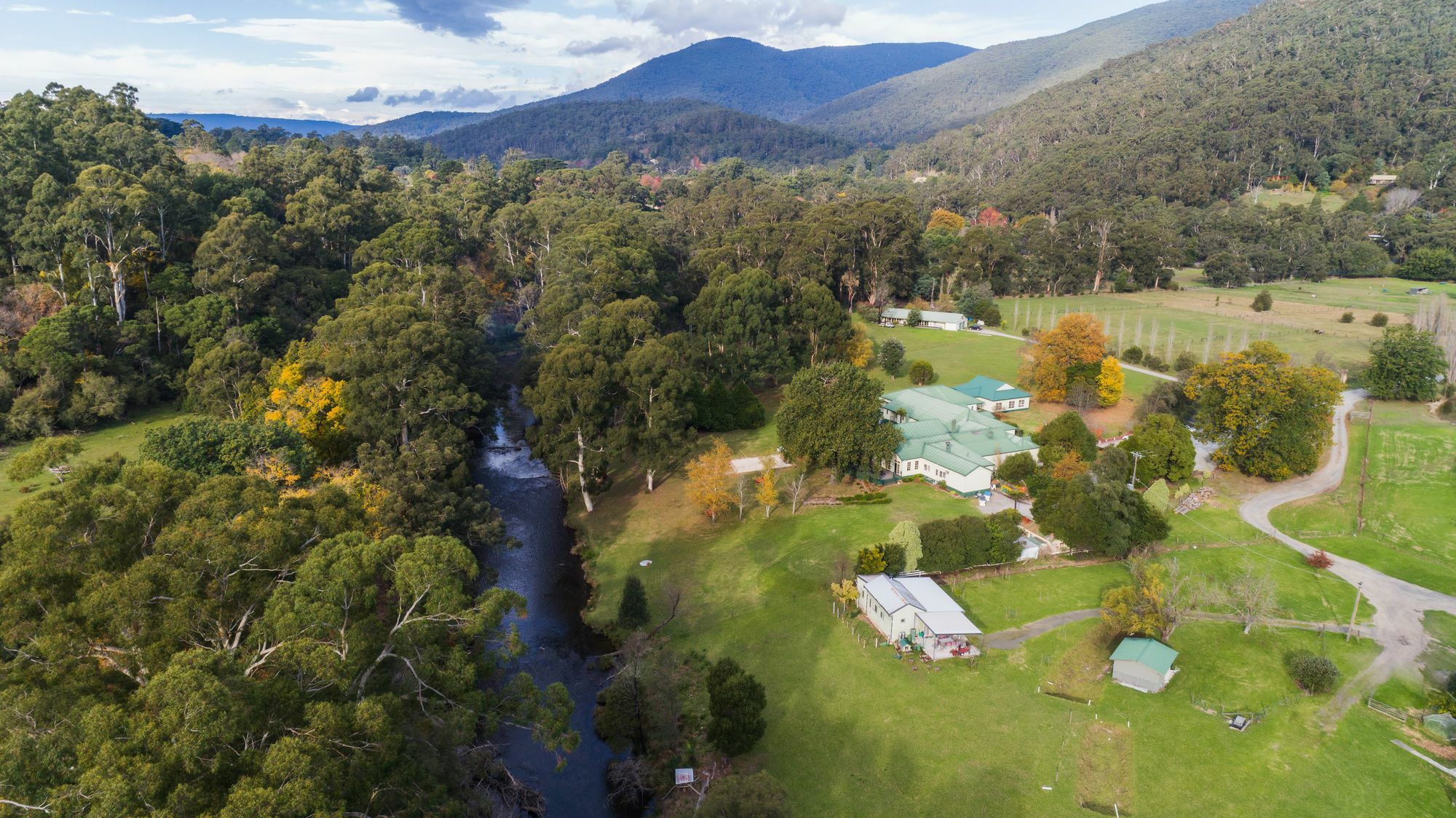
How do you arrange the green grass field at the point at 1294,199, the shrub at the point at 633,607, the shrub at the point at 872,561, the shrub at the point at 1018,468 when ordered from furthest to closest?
the green grass field at the point at 1294,199, the shrub at the point at 1018,468, the shrub at the point at 872,561, the shrub at the point at 633,607

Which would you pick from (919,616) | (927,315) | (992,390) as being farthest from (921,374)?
(919,616)

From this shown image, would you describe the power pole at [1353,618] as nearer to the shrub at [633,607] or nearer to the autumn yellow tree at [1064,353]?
the autumn yellow tree at [1064,353]

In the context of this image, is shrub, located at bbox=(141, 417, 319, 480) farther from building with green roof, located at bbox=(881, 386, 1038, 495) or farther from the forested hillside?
the forested hillside

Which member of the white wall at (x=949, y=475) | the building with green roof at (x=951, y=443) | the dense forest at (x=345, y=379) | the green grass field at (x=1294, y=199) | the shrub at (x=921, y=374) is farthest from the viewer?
the green grass field at (x=1294, y=199)

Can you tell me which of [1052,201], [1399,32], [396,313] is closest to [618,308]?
[396,313]

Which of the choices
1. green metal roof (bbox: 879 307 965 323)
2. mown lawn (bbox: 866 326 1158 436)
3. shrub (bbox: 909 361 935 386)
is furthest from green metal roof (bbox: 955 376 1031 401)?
green metal roof (bbox: 879 307 965 323)

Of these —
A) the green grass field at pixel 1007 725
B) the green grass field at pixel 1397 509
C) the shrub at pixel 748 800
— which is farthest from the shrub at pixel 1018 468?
the shrub at pixel 748 800

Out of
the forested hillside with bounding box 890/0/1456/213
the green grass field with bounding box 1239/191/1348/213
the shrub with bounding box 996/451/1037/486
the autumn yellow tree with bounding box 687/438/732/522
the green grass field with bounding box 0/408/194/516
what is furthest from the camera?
the forested hillside with bounding box 890/0/1456/213

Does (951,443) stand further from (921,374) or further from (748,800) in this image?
(748,800)
